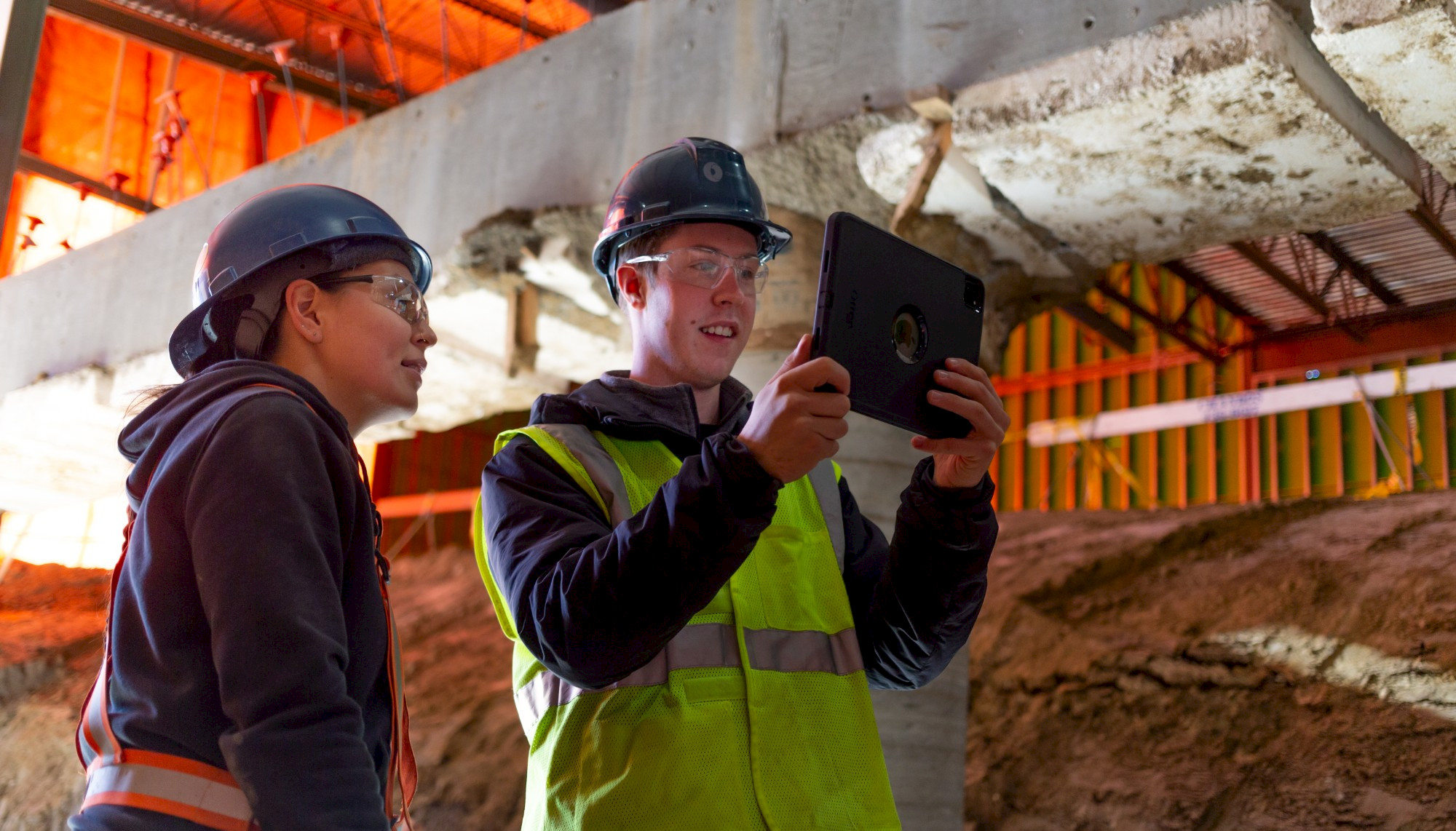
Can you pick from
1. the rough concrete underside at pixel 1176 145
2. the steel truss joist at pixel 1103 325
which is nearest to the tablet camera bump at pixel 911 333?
the rough concrete underside at pixel 1176 145

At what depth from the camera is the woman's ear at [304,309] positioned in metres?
1.85

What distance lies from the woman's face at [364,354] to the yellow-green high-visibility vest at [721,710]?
24cm

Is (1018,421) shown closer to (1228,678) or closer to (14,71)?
(1228,678)

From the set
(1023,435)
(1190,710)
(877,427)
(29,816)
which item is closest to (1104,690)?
(1190,710)

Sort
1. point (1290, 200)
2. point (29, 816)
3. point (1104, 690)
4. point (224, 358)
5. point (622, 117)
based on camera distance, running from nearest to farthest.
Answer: point (224, 358) < point (1290, 200) < point (622, 117) < point (1104, 690) < point (29, 816)

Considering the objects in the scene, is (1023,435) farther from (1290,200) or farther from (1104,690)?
(1290,200)

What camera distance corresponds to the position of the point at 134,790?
145cm

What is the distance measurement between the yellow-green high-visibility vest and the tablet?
1.32 feet

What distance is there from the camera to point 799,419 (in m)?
1.60

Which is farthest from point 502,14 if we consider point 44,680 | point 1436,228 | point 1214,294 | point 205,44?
point 1214,294

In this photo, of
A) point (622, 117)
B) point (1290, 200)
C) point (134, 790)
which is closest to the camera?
point (134, 790)

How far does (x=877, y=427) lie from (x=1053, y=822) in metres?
2.07

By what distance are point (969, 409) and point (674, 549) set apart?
1.60 feet

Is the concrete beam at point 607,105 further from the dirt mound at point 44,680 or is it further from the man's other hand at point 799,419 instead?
the man's other hand at point 799,419
